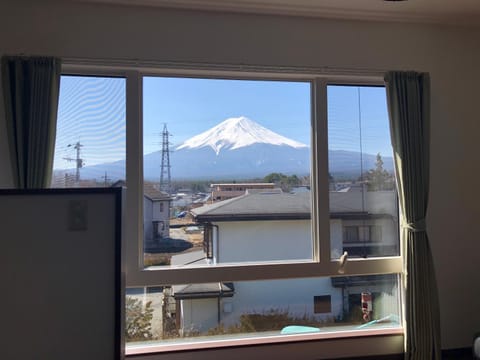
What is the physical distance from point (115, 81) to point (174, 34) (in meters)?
0.55

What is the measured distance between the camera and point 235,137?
2.64 metres

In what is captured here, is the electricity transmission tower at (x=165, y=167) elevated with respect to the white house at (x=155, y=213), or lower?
elevated

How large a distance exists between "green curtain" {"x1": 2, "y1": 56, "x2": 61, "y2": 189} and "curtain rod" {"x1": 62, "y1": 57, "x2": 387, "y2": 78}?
0.73 ft

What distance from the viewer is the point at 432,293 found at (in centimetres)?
259

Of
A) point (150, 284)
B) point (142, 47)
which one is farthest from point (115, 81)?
point (150, 284)

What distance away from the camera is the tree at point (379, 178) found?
9.11ft

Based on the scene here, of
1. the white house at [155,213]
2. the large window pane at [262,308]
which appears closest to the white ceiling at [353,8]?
the white house at [155,213]

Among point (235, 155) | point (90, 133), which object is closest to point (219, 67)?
point (235, 155)

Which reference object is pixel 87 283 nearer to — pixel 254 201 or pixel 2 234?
pixel 2 234

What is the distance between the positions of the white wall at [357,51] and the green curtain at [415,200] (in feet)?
0.64

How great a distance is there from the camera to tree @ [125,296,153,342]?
8.08ft

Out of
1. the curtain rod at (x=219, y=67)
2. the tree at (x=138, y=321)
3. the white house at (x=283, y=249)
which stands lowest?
the tree at (x=138, y=321)

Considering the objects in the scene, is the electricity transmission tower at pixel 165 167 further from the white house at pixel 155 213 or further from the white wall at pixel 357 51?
the white wall at pixel 357 51

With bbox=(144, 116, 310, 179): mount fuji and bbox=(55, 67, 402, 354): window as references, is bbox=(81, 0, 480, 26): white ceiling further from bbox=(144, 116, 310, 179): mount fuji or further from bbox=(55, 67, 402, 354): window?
bbox=(144, 116, 310, 179): mount fuji
